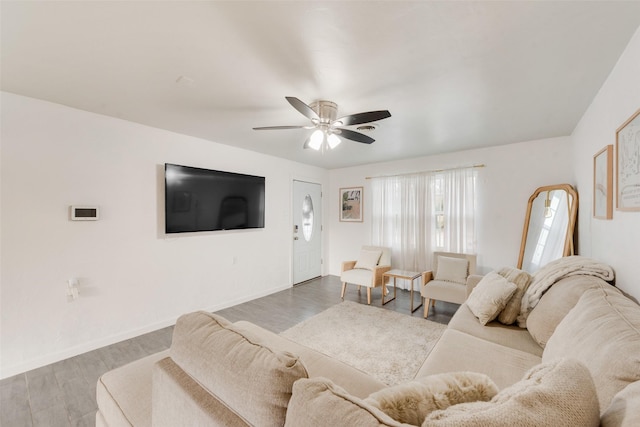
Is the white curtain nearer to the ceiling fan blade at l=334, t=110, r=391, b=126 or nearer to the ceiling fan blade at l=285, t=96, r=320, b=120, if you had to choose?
the ceiling fan blade at l=334, t=110, r=391, b=126

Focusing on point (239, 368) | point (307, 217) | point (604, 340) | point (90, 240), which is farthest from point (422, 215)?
point (90, 240)

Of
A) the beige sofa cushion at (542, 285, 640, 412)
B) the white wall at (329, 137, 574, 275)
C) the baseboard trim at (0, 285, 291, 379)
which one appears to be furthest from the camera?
the white wall at (329, 137, 574, 275)

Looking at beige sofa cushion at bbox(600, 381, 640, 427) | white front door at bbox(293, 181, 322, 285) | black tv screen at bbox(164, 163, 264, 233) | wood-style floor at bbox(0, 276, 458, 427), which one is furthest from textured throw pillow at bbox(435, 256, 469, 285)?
beige sofa cushion at bbox(600, 381, 640, 427)

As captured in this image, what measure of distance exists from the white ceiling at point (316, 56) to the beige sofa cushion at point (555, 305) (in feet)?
4.78

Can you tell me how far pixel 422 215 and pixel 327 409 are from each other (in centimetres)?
412

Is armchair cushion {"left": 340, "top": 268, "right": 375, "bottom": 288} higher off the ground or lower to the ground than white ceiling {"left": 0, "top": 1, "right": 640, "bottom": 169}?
lower

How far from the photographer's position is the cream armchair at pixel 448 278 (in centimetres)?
313

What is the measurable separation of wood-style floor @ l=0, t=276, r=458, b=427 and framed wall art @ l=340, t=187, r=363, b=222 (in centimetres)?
178

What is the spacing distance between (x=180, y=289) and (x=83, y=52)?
256 centimetres

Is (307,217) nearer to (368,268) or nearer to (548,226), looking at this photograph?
(368,268)

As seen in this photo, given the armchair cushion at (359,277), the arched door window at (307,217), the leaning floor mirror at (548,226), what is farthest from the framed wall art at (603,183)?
the arched door window at (307,217)

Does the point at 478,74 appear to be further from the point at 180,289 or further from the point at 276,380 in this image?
the point at 180,289

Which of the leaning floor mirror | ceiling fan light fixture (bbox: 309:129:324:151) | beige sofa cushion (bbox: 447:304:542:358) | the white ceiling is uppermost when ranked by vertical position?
the white ceiling

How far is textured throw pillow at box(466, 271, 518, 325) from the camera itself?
199cm
